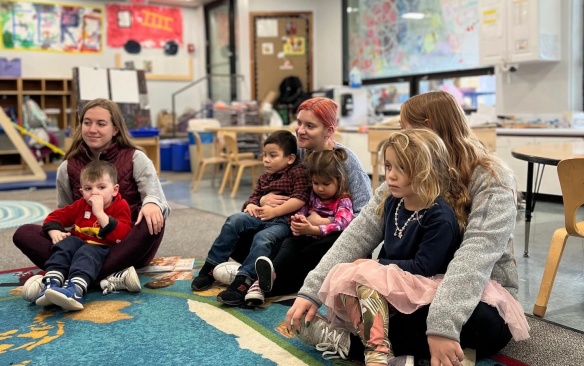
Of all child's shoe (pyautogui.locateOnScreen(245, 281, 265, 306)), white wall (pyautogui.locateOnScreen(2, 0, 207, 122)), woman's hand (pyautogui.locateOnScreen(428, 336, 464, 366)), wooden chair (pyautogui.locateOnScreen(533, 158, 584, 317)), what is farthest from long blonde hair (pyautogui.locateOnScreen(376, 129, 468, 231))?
white wall (pyautogui.locateOnScreen(2, 0, 207, 122))

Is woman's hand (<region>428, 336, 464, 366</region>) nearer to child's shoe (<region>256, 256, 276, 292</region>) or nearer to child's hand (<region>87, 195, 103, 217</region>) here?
child's shoe (<region>256, 256, 276, 292</region>)

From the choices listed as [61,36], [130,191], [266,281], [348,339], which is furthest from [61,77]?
[348,339]

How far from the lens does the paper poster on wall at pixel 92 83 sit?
6.56 m

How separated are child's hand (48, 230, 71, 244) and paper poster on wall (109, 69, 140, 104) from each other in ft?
13.8

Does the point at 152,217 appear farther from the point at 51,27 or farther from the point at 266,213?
the point at 51,27

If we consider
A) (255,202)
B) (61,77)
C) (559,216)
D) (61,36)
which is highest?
(61,36)

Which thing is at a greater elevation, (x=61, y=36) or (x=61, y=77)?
(x=61, y=36)

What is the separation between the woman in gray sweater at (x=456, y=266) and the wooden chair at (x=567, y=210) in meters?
0.51

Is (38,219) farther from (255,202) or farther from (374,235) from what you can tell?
(374,235)

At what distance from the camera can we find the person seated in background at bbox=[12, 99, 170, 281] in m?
2.84

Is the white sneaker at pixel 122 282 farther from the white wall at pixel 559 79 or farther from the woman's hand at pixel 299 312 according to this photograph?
the white wall at pixel 559 79

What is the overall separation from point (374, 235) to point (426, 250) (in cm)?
26

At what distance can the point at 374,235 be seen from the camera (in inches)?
81.1

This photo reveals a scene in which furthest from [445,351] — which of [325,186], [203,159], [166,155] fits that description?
[166,155]
